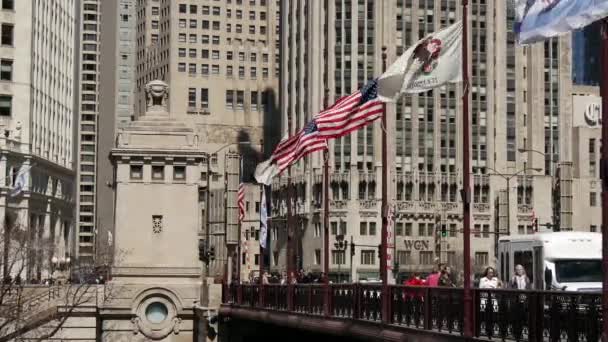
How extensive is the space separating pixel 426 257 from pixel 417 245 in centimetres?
162

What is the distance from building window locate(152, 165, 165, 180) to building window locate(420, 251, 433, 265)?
9783 centimetres

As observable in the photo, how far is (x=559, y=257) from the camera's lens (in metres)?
43.6

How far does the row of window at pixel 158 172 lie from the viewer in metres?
59.9

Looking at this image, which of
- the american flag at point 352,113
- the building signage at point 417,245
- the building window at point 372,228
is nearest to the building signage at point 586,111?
the building signage at point 417,245

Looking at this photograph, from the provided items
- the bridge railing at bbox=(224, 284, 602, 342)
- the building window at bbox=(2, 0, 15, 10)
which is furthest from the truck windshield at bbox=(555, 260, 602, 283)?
the building window at bbox=(2, 0, 15, 10)

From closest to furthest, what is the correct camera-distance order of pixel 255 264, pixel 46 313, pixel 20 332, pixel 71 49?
pixel 20 332, pixel 46 313, pixel 71 49, pixel 255 264

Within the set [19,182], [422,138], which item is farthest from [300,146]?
[422,138]

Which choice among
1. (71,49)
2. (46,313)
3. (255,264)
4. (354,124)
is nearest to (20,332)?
(46,313)

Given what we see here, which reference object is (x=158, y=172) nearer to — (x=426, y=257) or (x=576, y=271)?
(x=576, y=271)

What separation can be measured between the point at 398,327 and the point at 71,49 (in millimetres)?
123387

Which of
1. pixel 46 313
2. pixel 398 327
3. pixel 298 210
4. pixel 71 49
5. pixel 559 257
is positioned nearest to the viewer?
pixel 398 327

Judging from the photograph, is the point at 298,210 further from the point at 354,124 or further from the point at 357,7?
the point at 354,124

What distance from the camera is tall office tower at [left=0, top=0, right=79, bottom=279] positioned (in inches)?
4488

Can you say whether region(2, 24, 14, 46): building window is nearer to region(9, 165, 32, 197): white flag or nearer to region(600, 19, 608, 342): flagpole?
region(9, 165, 32, 197): white flag
